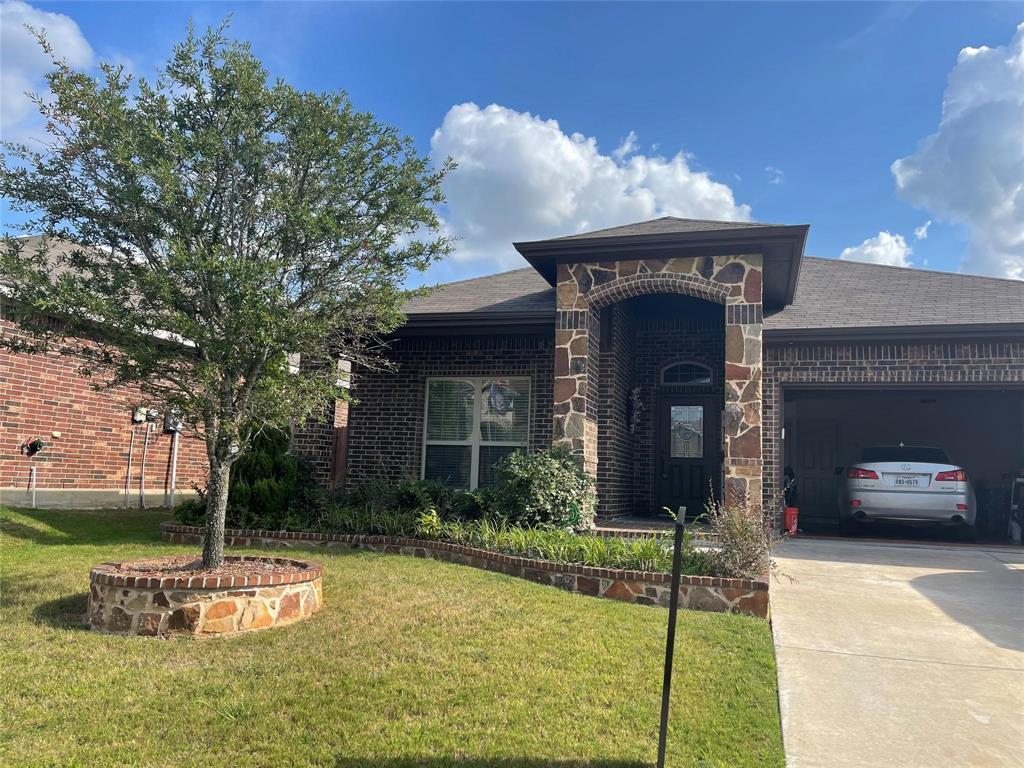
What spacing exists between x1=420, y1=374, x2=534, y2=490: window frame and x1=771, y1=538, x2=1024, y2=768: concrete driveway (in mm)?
5048

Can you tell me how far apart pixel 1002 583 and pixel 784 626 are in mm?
3130

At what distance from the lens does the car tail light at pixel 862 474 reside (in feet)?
34.7

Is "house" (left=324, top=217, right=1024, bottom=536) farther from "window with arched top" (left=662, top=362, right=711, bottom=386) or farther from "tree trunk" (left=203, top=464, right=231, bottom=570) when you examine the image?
"tree trunk" (left=203, top=464, right=231, bottom=570)

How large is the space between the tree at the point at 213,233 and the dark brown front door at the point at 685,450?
723 centimetres

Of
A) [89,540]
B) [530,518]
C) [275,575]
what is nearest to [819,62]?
[530,518]

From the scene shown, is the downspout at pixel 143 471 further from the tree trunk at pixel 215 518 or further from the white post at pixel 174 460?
the tree trunk at pixel 215 518

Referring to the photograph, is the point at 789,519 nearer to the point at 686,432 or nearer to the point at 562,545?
the point at 686,432

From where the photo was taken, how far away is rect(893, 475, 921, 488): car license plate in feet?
34.0

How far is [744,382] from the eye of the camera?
901 centimetres

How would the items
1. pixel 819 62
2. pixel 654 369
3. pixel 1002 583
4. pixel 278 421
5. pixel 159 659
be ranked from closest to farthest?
1. pixel 159 659
2. pixel 278 421
3. pixel 1002 583
4. pixel 819 62
5. pixel 654 369

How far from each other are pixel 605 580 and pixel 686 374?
6.40 m

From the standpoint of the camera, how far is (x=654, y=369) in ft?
40.0

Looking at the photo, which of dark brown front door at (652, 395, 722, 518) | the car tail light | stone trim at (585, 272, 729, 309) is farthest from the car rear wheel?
stone trim at (585, 272, 729, 309)

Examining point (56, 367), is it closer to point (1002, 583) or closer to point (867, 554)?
point (867, 554)
